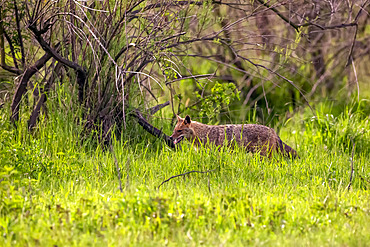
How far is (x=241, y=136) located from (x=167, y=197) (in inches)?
126

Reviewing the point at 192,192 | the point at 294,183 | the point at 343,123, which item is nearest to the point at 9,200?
the point at 192,192

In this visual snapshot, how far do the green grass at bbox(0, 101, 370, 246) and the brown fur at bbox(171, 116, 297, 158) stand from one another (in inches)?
17.3

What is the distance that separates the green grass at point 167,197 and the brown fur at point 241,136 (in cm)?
44

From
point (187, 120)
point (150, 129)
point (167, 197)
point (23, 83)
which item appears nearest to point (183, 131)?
point (187, 120)

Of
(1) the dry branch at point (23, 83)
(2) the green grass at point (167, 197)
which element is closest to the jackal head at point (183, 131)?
(2) the green grass at point (167, 197)

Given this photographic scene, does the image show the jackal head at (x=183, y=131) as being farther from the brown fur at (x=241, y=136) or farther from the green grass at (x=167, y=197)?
the green grass at (x=167, y=197)

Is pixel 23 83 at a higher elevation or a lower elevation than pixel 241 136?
higher

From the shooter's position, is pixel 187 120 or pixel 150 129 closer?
pixel 150 129

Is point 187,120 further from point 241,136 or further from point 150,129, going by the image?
point 241,136

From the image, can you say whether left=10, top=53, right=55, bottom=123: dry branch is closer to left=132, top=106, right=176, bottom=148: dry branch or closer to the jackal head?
left=132, top=106, right=176, bottom=148: dry branch

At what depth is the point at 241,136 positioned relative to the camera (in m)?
8.05

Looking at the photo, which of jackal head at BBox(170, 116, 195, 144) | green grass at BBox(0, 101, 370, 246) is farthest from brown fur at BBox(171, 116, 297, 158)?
green grass at BBox(0, 101, 370, 246)

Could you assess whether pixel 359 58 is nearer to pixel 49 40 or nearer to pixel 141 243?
pixel 49 40

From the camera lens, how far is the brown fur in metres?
8.17
